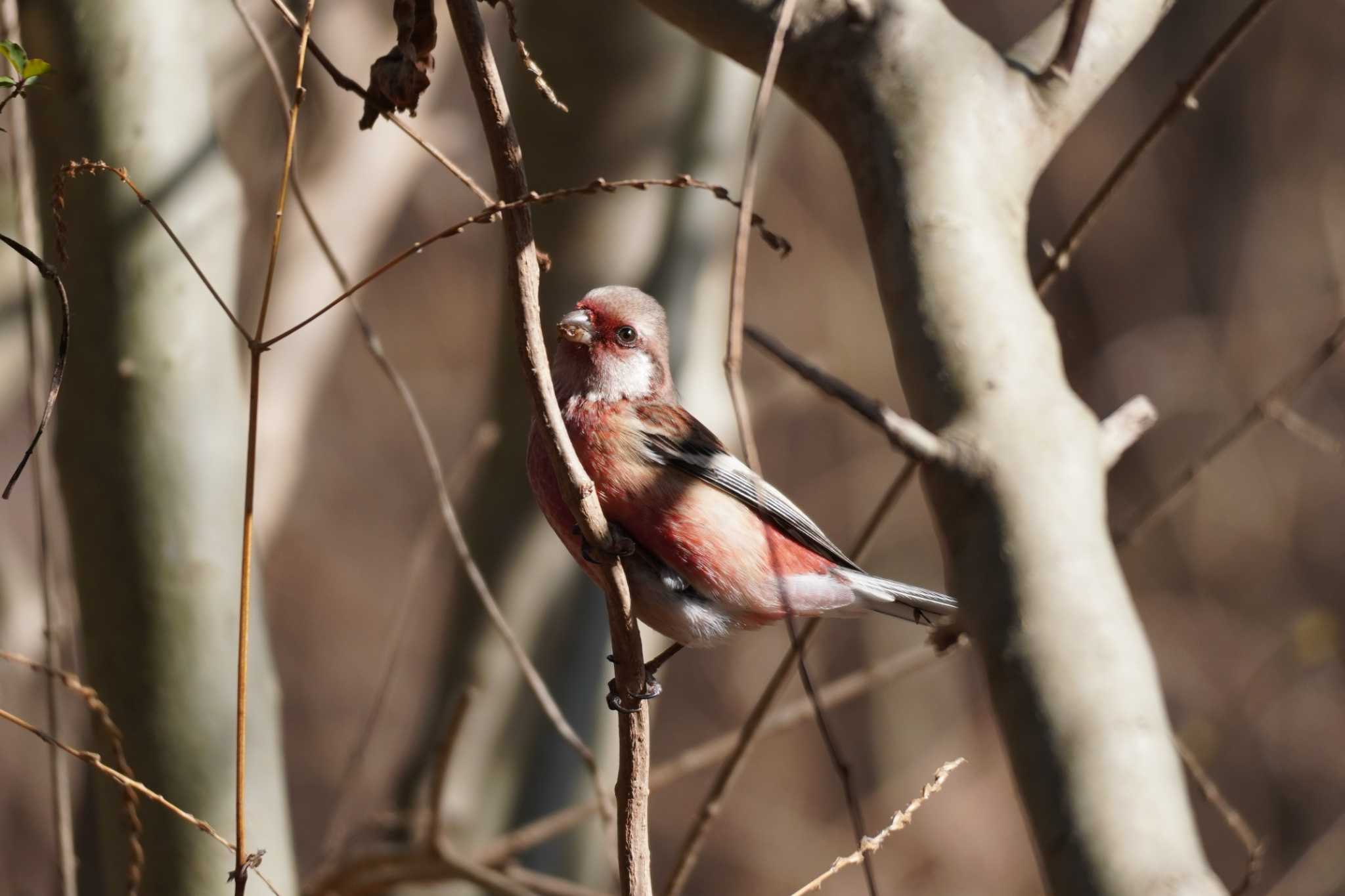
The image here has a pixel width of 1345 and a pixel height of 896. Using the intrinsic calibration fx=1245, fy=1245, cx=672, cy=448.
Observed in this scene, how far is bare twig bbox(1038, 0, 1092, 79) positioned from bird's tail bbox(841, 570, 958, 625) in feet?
4.51

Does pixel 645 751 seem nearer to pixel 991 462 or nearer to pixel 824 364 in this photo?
pixel 991 462

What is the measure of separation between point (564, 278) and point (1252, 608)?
308 inches

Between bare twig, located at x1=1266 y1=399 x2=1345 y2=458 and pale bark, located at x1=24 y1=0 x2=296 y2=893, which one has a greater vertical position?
pale bark, located at x1=24 y1=0 x2=296 y2=893

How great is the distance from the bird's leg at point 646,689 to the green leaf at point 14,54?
3.93ft

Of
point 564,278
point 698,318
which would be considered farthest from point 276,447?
point 698,318

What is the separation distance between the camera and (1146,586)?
34.3 ft

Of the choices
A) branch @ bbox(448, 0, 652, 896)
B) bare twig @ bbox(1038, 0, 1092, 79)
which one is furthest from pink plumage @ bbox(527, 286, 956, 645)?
bare twig @ bbox(1038, 0, 1092, 79)

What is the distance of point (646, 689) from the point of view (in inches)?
82.4

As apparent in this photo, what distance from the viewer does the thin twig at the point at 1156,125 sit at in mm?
2209

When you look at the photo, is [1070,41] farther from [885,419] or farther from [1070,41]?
[885,419]

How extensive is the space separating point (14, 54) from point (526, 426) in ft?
9.96

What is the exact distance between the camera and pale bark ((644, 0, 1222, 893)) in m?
1.75

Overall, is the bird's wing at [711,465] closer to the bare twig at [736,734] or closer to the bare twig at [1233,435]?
the bare twig at [736,734]

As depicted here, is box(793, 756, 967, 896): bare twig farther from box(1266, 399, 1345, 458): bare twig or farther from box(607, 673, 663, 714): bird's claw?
box(1266, 399, 1345, 458): bare twig
